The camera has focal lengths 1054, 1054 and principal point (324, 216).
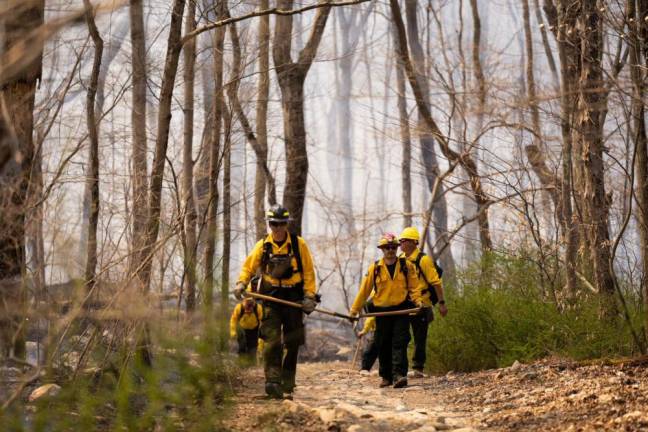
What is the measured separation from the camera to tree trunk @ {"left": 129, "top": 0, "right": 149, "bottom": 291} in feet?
30.9

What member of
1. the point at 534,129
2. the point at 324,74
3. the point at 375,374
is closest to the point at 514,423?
the point at 375,374

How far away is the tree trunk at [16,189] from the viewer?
7.29 m

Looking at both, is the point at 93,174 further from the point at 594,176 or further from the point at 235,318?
the point at 594,176

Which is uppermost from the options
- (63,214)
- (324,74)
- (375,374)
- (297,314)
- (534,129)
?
(324,74)

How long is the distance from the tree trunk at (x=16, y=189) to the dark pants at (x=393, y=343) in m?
4.36

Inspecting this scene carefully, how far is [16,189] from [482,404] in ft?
15.8

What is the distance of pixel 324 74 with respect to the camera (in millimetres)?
67812

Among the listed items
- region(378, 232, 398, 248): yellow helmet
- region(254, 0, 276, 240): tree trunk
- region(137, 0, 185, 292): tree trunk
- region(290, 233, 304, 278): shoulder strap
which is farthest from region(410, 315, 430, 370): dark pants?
region(254, 0, 276, 240): tree trunk

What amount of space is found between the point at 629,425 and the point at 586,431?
0.29 m

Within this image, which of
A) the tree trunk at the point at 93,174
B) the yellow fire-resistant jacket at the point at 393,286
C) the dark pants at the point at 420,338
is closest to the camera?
the tree trunk at the point at 93,174

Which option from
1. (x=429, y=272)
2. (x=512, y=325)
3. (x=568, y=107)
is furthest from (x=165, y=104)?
(x=568, y=107)

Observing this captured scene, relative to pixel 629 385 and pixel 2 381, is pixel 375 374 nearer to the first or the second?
pixel 629 385

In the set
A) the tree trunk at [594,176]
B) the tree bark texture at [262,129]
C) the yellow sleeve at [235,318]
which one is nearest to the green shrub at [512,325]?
the tree trunk at [594,176]

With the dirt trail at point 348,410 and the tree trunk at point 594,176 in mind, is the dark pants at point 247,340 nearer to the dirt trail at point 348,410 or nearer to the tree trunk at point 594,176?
the dirt trail at point 348,410
